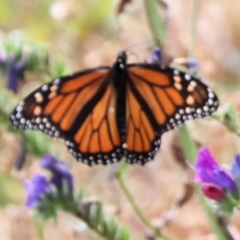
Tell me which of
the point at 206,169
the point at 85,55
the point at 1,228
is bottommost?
the point at 1,228

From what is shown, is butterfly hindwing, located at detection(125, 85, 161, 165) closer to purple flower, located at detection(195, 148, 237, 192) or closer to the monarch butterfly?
the monarch butterfly

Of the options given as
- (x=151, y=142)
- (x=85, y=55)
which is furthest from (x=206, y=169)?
(x=85, y=55)

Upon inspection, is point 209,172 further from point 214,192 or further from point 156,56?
point 156,56

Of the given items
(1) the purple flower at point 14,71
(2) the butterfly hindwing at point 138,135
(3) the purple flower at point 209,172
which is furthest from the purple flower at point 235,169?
(1) the purple flower at point 14,71

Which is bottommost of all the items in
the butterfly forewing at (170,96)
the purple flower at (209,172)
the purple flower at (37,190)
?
the purple flower at (37,190)

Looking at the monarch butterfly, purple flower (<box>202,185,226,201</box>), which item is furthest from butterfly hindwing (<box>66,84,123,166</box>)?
purple flower (<box>202,185,226,201</box>)

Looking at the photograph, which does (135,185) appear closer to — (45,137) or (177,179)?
(177,179)

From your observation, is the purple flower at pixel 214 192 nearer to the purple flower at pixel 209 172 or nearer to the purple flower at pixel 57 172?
the purple flower at pixel 209 172
